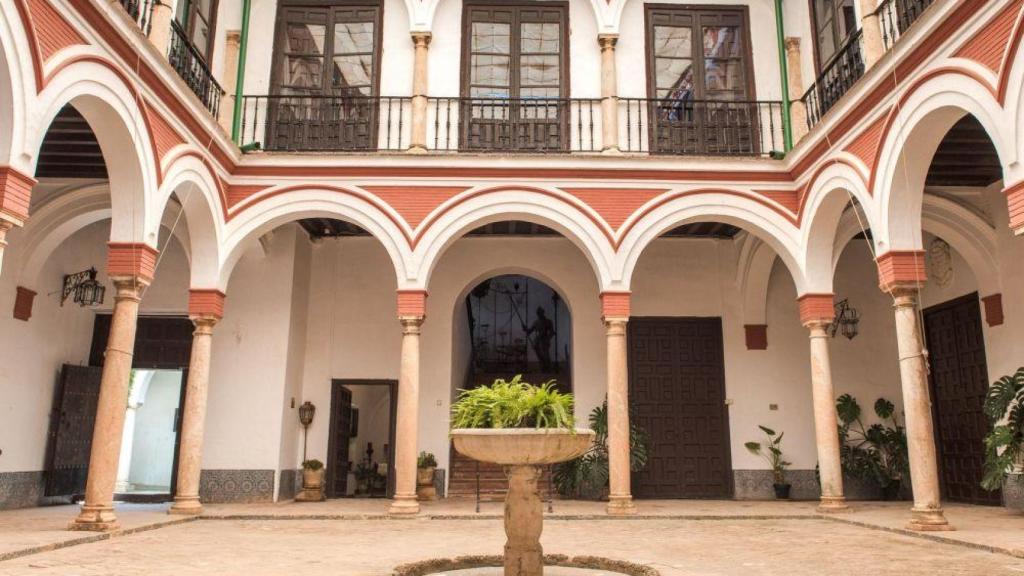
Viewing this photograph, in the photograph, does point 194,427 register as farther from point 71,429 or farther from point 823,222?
point 823,222

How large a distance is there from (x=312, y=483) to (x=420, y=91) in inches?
215

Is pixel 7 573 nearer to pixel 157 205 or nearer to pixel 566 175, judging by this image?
pixel 157 205

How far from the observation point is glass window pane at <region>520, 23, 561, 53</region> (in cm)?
1052

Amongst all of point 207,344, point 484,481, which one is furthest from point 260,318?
point 484,481

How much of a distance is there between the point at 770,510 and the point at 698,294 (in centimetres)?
364

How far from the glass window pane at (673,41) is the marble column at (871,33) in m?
3.02

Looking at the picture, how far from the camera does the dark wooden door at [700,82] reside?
10000mm

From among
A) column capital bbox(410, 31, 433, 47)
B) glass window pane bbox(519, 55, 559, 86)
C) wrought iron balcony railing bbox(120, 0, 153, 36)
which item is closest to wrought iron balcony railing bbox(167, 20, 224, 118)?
wrought iron balcony railing bbox(120, 0, 153, 36)

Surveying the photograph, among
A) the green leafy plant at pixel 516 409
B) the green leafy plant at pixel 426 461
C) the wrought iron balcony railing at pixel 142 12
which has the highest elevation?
the wrought iron balcony railing at pixel 142 12

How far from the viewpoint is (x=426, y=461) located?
10.8 meters

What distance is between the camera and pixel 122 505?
10133mm

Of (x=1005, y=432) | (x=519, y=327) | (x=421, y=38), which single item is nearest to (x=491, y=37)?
(x=421, y=38)

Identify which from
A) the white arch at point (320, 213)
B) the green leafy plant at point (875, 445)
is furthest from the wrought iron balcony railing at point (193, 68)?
the green leafy plant at point (875, 445)

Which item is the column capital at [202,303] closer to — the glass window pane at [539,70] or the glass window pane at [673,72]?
the glass window pane at [539,70]
